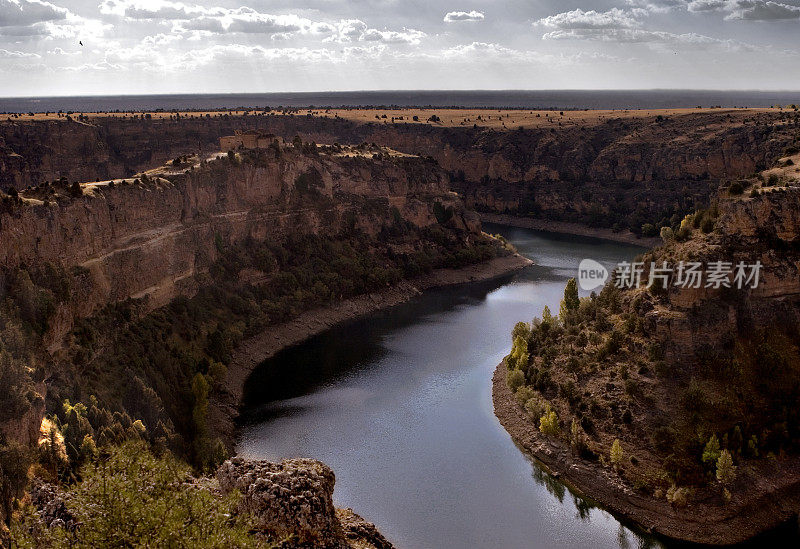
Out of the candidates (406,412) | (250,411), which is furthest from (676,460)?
(250,411)

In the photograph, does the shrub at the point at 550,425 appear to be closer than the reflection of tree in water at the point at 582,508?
No

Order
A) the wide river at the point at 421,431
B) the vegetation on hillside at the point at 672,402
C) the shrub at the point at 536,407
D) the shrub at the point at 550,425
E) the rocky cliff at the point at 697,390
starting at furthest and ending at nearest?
the shrub at the point at 536,407 < the shrub at the point at 550,425 < the vegetation on hillside at the point at 672,402 < the rocky cliff at the point at 697,390 < the wide river at the point at 421,431

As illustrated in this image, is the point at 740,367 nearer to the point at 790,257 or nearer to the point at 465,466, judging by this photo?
the point at 790,257

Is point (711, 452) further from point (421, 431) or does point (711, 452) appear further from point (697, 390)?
point (421, 431)

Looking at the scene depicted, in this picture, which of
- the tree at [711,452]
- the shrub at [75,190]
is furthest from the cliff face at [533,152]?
the tree at [711,452]

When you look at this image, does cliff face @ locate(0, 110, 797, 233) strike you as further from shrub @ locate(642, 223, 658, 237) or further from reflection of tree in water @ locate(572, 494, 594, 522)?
reflection of tree in water @ locate(572, 494, 594, 522)

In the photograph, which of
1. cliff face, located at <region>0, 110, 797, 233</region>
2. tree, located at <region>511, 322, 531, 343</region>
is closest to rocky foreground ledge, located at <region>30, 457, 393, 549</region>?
tree, located at <region>511, 322, 531, 343</region>

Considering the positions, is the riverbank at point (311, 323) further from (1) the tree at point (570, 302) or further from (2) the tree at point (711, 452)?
(2) the tree at point (711, 452)
